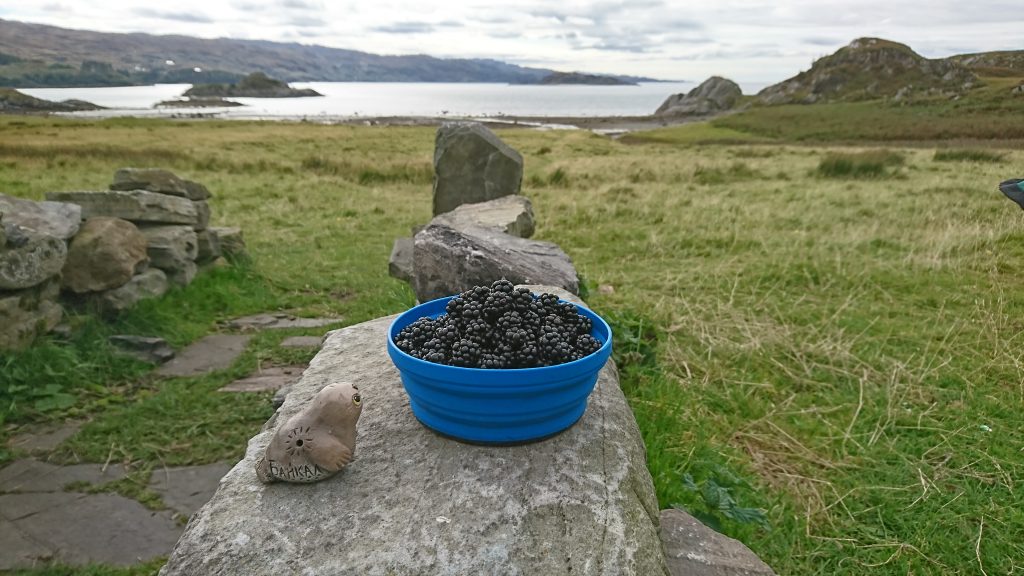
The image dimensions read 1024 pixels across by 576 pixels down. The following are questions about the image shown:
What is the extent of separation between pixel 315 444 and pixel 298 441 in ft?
0.23

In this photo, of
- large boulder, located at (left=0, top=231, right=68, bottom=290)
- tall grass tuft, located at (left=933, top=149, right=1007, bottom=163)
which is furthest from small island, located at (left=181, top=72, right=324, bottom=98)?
large boulder, located at (left=0, top=231, right=68, bottom=290)

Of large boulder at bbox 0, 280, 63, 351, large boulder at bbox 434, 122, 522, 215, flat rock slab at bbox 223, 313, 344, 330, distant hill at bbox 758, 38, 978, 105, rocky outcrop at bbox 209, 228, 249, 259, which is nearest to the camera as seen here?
large boulder at bbox 0, 280, 63, 351

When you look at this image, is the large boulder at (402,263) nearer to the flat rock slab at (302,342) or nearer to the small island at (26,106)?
the flat rock slab at (302,342)

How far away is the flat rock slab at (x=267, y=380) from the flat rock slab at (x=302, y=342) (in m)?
0.56

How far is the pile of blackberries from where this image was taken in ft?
8.86

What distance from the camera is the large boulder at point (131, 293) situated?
7.38 metres

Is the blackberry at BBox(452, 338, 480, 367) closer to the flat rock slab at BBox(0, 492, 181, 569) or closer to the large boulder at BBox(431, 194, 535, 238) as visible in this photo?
the flat rock slab at BBox(0, 492, 181, 569)

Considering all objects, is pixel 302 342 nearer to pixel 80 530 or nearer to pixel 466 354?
pixel 80 530

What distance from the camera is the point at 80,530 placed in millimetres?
4277

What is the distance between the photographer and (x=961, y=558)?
3922mm

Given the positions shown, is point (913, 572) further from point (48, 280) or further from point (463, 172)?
point (463, 172)

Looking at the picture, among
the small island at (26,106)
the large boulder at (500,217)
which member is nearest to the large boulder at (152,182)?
the large boulder at (500,217)

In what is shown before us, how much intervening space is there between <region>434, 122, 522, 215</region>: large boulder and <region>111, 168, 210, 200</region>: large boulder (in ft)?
15.3

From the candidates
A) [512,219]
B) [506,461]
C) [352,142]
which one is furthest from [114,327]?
[352,142]
